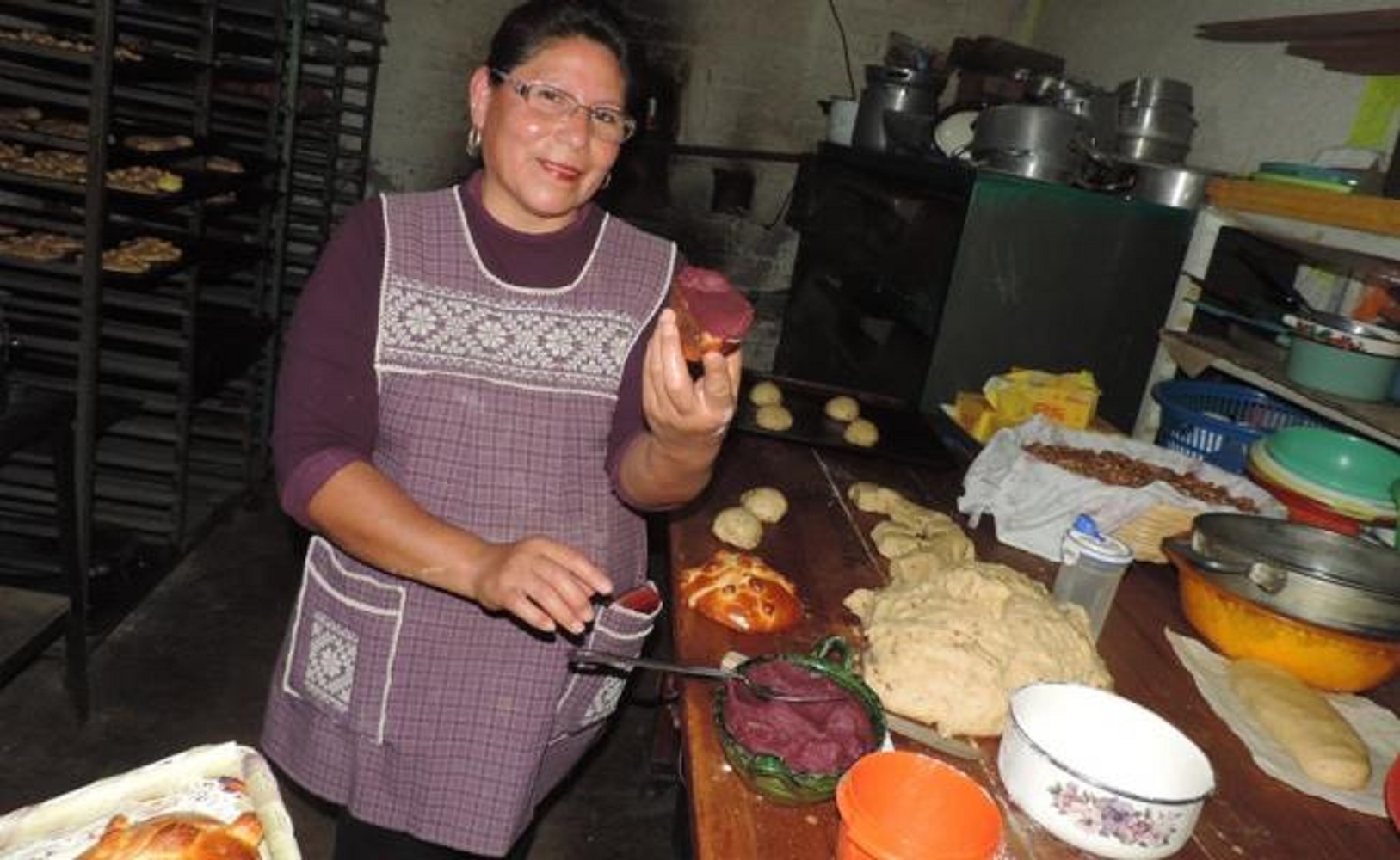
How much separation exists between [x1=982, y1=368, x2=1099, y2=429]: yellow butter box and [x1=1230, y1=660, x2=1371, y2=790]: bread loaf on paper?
1.24m

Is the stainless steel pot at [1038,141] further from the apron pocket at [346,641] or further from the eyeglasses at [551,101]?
the apron pocket at [346,641]

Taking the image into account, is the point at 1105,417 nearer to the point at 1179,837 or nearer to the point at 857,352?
the point at 857,352

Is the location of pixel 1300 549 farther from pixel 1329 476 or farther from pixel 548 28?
pixel 548 28

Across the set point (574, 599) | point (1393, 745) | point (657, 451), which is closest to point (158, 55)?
point (657, 451)

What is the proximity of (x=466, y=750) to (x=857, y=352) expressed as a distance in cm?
341

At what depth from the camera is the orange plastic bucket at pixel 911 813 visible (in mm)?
1160

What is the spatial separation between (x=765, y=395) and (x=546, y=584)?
2009 millimetres

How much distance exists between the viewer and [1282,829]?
1.51 meters

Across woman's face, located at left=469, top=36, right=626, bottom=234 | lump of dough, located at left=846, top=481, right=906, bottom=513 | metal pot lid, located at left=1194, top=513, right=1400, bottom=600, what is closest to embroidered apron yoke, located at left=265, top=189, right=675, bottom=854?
woman's face, located at left=469, top=36, right=626, bottom=234

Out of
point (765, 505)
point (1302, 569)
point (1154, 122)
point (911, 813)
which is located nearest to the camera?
point (911, 813)

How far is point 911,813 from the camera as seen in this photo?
1245 millimetres

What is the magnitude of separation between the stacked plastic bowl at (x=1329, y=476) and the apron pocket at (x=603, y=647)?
174 centimetres

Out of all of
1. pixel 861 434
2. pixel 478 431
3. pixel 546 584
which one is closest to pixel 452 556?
pixel 546 584

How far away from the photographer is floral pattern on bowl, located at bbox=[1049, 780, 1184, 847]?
4.25 ft
